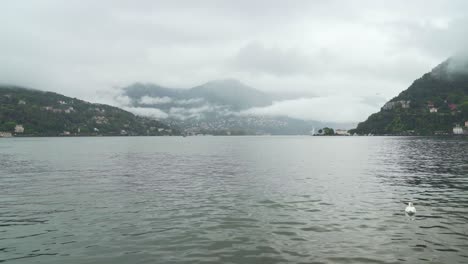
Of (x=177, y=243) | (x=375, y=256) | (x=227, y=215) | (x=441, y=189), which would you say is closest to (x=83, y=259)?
(x=177, y=243)

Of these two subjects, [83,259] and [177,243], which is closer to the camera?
[83,259]

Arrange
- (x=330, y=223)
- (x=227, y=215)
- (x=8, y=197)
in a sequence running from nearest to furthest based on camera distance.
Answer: (x=330, y=223) → (x=227, y=215) → (x=8, y=197)

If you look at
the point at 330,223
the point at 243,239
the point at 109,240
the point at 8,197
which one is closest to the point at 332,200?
the point at 330,223

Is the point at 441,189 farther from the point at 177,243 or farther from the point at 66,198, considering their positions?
the point at 66,198

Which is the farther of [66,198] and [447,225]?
[66,198]

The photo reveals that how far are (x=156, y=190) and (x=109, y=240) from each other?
18.9 m

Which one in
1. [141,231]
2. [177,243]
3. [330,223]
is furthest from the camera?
[330,223]

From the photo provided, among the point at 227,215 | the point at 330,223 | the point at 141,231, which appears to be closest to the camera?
the point at 141,231

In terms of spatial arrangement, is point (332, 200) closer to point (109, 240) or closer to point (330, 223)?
point (330, 223)

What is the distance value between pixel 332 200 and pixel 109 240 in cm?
2177

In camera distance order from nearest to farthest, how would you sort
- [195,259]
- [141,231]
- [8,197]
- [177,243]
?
[195,259] < [177,243] < [141,231] < [8,197]

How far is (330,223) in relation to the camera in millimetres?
24953

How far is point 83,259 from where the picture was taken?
18.1 metres

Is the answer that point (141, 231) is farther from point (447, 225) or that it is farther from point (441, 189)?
point (441, 189)
